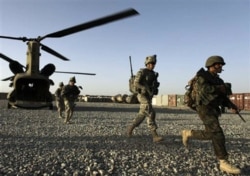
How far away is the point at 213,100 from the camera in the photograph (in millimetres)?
5215

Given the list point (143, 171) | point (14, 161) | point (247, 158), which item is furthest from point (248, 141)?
point (14, 161)

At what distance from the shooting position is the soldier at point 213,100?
16.5 feet

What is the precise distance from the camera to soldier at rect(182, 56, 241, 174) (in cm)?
504

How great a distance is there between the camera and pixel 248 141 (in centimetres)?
818

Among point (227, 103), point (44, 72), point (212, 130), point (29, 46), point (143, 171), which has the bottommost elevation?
point (143, 171)

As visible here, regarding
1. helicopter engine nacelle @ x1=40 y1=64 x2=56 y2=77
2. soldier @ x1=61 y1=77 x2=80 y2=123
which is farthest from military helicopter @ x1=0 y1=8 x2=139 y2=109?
soldier @ x1=61 y1=77 x2=80 y2=123

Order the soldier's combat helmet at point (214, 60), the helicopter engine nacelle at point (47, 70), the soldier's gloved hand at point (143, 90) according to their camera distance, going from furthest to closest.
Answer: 1. the helicopter engine nacelle at point (47, 70)
2. the soldier's gloved hand at point (143, 90)
3. the soldier's combat helmet at point (214, 60)

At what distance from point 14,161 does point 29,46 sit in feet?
35.5

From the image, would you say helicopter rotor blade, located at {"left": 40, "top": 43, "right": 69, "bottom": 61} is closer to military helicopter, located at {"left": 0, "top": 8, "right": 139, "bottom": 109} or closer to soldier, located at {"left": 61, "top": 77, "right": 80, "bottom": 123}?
military helicopter, located at {"left": 0, "top": 8, "right": 139, "bottom": 109}

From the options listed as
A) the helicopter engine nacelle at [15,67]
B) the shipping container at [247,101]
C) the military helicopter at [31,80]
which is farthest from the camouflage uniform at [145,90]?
the shipping container at [247,101]

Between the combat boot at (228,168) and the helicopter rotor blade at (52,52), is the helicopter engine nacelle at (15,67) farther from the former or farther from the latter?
the combat boot at (228,168)

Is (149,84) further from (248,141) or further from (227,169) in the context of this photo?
(227,169)

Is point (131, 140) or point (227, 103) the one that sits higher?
point (227, 103)

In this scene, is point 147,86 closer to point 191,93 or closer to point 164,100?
point 191,93
